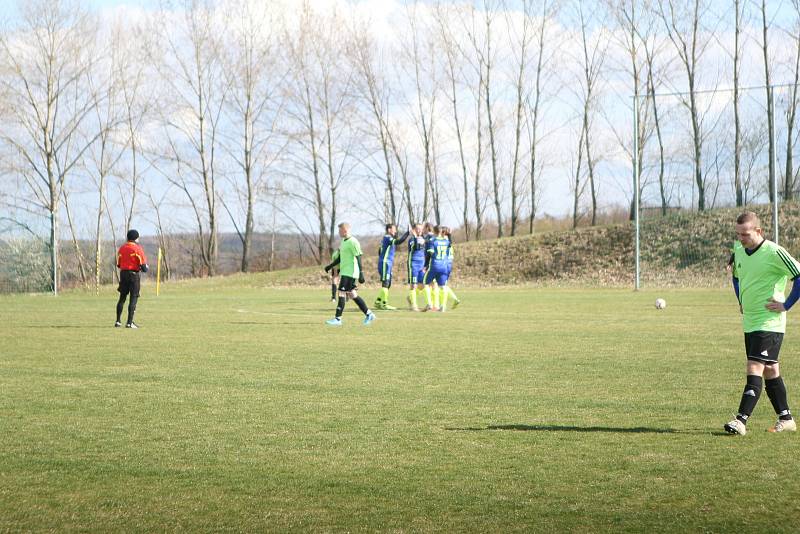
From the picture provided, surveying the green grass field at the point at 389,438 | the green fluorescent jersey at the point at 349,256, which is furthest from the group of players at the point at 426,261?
the green grass field at the point at 389,438

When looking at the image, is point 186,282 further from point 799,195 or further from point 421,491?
point 421,491

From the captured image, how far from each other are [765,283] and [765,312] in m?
0.23

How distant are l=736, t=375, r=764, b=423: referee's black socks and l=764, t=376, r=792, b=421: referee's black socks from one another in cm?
8

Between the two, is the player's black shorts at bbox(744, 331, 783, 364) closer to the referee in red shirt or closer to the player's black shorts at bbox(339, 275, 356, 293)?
the player's black shorts at bbox(339, 275, 356, 293)

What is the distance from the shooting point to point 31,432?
7.34 m

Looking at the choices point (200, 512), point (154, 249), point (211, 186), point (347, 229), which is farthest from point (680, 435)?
point (154, 249)

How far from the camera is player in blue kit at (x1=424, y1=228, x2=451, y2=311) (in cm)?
2364

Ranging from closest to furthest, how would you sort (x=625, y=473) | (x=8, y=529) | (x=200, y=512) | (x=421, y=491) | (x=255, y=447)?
(x=8, y=529), (x=200, y=512), (x=421, y=491), (x=625, y=473), (x=255, y=447)

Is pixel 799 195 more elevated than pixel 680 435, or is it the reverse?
pixel 799 195

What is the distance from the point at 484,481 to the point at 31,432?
148 inches

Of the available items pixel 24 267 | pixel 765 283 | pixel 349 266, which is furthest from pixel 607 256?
pixel 765 283

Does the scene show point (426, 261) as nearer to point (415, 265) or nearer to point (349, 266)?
Answer: point (415, 265)

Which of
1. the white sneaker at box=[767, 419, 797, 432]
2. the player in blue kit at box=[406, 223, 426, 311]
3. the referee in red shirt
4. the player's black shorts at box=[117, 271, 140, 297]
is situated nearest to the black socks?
the referee in red shirt

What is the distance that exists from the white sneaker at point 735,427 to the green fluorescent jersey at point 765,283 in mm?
784
